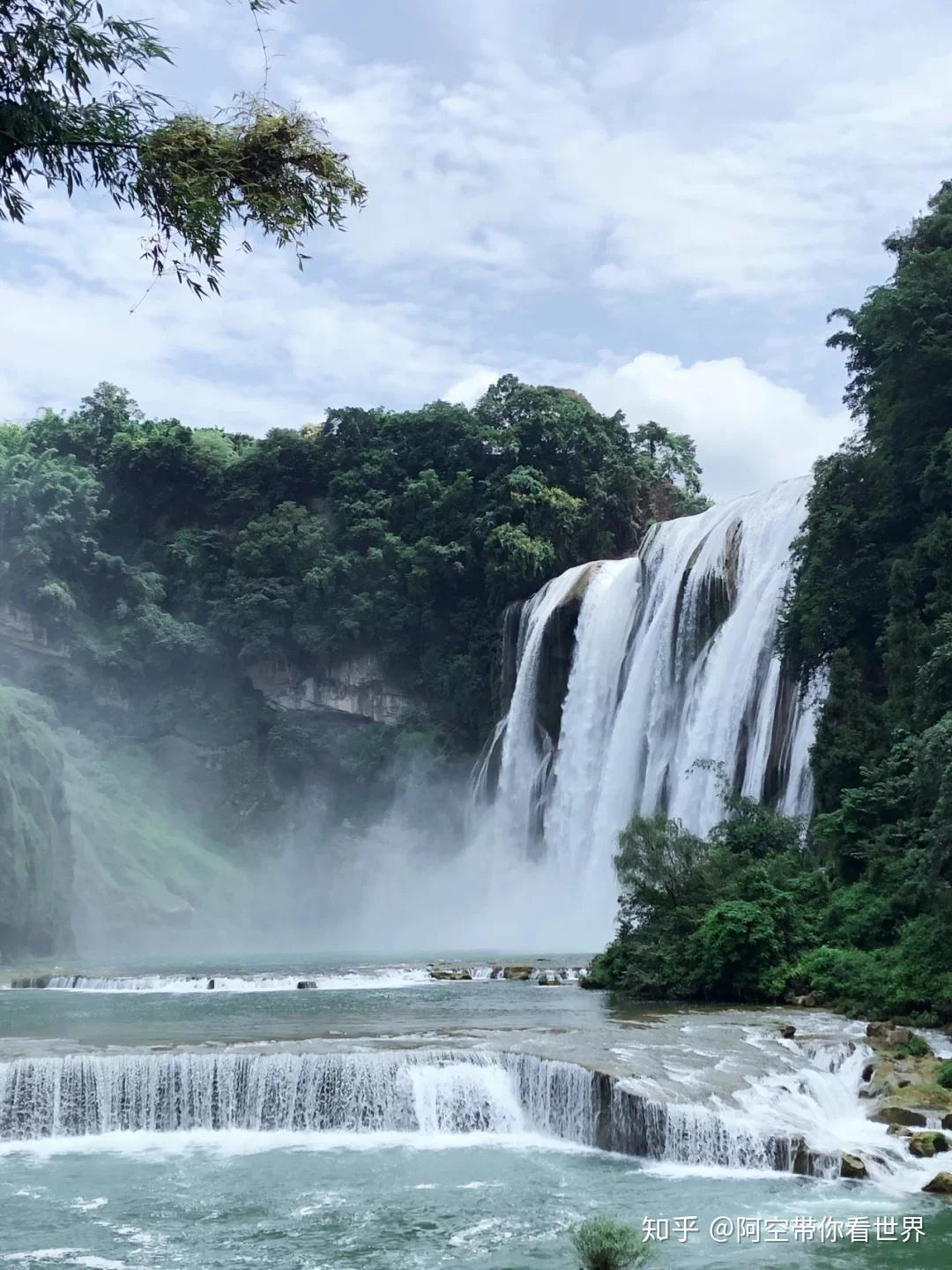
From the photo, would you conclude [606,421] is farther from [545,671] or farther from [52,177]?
[52,177]

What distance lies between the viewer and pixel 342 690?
167 feet

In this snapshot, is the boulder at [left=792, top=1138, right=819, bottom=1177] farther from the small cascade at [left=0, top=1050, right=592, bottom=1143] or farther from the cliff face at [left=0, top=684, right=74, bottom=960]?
the cliff face at [left=0, top=684, right=74, bottom=960]

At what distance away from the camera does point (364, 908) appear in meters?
48.8

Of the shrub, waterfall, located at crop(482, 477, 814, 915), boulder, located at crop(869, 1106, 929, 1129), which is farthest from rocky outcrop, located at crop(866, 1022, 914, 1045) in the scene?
waterfall, located at crop(482, 477, 814, 915)

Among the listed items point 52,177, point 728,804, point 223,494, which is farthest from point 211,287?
point 223,494

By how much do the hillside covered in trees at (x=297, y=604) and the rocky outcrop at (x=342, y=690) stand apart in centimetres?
12

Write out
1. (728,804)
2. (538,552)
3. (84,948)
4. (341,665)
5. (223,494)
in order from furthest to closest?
(223,494) → (341,665) → (538,552) → (84,948) → (728,804)

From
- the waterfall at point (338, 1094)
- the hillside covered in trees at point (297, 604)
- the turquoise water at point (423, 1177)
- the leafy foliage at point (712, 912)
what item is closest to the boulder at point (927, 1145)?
the turquoise water at point (423, 1177)

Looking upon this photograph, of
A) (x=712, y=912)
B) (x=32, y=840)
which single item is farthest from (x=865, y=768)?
(x=32, y=840)

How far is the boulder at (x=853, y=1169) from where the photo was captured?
12.2 meters

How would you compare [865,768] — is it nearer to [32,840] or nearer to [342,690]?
[32,840]

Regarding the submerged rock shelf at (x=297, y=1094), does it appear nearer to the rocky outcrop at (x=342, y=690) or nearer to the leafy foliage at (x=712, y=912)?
the leafy foliage at (x=712, y=912)

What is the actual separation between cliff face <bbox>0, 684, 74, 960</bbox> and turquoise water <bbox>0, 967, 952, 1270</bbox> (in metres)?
15.1

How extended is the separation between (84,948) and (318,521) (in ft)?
65.4
